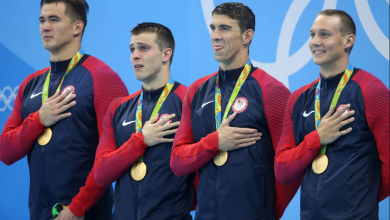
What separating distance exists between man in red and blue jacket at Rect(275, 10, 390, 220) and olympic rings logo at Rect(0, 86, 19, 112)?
3.99 m

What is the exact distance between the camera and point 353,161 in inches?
107

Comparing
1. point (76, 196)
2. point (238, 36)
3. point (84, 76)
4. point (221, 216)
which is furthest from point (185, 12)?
point (221, 216)

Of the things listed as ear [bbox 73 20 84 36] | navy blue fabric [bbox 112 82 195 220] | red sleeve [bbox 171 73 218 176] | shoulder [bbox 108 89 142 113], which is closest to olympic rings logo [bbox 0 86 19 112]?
ear [bbox 73 20 84 36]

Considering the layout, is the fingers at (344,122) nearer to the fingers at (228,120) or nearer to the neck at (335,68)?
the neck at (335,68)

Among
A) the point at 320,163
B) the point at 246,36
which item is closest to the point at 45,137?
the point at 246,36

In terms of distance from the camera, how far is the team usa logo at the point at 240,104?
10.2 feet

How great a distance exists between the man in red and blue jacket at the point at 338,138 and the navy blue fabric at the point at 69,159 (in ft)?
4.89

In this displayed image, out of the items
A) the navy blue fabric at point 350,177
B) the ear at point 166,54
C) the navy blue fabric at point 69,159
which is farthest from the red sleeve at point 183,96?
the navy blue fabric at point 350,177

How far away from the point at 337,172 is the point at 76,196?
1.83 metres

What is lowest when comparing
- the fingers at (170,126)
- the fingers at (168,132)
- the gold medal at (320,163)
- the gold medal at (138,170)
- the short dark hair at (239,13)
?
the gold medal at (320,163)

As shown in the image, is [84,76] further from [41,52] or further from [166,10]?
[41,52]

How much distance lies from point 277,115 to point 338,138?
16.8 inches

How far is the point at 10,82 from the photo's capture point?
599cm

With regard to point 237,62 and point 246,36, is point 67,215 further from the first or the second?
point 246,36
